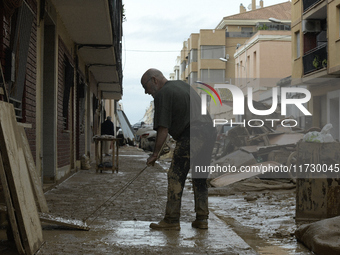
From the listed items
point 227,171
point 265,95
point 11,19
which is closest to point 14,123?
point 11,19

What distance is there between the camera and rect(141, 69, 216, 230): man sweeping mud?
5602 millimetres

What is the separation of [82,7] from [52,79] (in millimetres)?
1591

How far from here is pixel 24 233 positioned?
13.7 feet

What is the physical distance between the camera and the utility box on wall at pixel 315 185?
Answer: 20.2 feet

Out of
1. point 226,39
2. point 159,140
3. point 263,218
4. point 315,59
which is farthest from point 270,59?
point 159,140

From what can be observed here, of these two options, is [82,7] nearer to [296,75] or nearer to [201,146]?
[201,146]

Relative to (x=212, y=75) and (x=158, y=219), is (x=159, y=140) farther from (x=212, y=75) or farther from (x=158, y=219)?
(x=212, y=75)

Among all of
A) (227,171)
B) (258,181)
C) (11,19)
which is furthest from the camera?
(227,171)

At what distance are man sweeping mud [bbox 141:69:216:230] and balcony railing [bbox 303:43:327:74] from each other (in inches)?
825

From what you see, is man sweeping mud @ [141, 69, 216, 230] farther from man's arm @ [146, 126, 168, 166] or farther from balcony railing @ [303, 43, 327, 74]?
balcony railing @ [303, 43, 327, 74]

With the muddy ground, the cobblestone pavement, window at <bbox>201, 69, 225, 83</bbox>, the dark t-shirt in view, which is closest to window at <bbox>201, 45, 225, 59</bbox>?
window at <bbox>201, 69, 225, 83</bbox>

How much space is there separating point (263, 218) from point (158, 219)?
1.60 meters

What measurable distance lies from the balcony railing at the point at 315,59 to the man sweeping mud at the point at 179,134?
21.0m

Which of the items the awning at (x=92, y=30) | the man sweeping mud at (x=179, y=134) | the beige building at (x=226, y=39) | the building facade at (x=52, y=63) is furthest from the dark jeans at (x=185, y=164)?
the beige building at (x=226, y=39)
